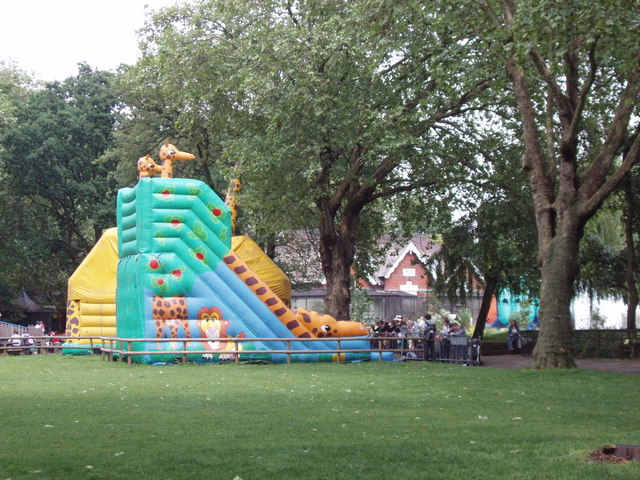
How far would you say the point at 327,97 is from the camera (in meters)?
26.3

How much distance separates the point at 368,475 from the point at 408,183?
81.1ft

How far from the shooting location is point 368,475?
810cm

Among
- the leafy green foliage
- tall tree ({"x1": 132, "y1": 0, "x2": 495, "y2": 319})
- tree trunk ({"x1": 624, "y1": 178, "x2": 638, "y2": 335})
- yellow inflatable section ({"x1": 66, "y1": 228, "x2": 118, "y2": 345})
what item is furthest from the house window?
tree trunk ({"x1": 624, "y1": 178, "x2": 638, "y2": 335})

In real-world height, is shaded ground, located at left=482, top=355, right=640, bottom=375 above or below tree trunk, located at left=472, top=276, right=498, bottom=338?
below

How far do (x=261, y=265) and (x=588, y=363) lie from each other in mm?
12255

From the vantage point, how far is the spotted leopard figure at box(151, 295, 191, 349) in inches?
997

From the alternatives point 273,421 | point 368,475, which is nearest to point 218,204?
point 273,421

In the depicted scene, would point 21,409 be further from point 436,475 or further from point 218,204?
point 218,204

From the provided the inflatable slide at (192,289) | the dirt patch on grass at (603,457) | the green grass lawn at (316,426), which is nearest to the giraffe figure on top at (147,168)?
the inflatable slide at (192,289)

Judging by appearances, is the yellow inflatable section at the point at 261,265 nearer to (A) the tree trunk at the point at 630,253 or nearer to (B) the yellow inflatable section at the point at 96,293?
(B) the yellow inflatable section at the point at 96,293

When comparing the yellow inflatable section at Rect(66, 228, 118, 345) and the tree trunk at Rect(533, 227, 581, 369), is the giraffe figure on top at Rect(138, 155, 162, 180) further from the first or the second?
the tree trunk at Rect(533, 227, 581, 369)

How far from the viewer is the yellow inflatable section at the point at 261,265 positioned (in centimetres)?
3247

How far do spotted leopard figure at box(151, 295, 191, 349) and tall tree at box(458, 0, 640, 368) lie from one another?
10.3 meters

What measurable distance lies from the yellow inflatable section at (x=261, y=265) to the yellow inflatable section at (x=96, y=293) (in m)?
4.65
